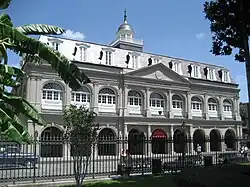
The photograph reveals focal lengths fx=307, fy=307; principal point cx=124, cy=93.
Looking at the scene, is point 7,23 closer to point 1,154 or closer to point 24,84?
point 1,154

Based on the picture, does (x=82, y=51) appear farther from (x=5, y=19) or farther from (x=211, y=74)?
(x=5, y=19)

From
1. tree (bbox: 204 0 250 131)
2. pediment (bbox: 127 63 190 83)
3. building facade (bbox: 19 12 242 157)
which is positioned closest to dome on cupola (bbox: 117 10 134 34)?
building facade (bbox: 19 12 242 157)

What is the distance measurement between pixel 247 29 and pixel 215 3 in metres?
2.09

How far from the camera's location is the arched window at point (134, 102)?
42562 mm

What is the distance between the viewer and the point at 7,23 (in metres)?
9.58

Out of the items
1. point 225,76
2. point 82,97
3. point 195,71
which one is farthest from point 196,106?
point 82,97

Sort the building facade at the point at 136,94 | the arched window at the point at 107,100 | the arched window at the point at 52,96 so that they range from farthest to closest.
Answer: the arched window at the point at 107,100, the building facade at the point at 136,94, the arched window at the point at 52,96

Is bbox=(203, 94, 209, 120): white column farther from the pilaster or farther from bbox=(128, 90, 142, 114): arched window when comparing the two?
bbox=(128, 90, 142, 114): arched window

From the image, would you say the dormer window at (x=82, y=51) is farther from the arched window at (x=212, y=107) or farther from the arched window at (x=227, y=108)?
the arched window at (x=227, y=108)

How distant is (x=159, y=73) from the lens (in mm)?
45156

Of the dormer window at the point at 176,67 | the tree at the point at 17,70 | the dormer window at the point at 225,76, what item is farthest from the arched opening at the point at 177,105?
the tree at the point at 17,70

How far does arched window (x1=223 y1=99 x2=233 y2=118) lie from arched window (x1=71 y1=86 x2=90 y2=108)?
25.6 meters

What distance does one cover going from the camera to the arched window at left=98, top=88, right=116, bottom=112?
4047 cm

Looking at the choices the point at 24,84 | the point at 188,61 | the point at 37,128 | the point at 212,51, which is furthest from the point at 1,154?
the point at 188,61
